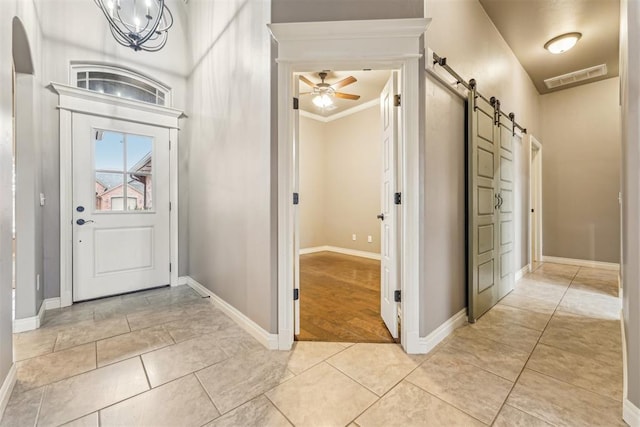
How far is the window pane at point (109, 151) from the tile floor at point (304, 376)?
159cm

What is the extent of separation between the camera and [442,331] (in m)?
2.17

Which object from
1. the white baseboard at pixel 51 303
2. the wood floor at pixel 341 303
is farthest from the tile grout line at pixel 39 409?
the white baseboard at pixel 51 303

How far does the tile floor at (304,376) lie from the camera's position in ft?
4.52

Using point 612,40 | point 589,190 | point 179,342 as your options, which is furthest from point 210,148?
point 589,190

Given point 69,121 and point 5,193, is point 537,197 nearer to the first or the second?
point 5,193

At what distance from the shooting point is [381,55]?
1907mm

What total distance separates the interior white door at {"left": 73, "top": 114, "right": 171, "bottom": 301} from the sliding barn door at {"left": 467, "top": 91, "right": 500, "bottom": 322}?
3.47m

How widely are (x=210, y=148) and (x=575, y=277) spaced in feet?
17.7

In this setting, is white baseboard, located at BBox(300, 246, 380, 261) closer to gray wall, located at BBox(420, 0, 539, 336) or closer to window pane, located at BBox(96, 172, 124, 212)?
gray wall, located at BBox(420, 0, 539, 336)

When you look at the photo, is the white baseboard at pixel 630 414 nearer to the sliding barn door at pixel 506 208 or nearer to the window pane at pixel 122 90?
the sliding barn door at pixel 506 208

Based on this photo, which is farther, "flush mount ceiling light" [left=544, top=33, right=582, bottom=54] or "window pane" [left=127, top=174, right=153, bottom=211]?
"flush mount ceiling light" [left=544, top=33, right=582, bottom=54]

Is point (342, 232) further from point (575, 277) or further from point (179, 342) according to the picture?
point (179, 342)

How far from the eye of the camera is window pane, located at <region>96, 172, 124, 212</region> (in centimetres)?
304


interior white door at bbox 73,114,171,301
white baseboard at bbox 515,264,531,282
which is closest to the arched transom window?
interior white door at bbox 73,114,171,301
